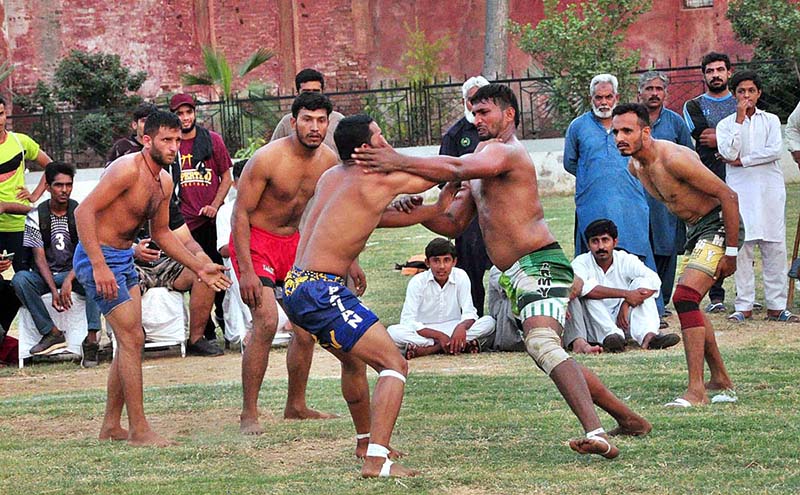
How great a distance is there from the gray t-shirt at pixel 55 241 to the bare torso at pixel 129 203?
3856mm

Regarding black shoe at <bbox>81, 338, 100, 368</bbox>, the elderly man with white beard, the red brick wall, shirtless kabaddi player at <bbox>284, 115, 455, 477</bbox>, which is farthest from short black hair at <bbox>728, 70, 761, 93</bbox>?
the red brick wall

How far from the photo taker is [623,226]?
1115cm

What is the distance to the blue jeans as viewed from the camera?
11.4m

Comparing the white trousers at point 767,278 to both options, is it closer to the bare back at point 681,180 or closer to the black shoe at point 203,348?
the bare back at point 681,180

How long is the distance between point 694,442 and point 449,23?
22.8 meters

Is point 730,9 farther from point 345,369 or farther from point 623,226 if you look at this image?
point 345,369

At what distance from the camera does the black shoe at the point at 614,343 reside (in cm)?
1029

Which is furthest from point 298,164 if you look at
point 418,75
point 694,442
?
point 418,75

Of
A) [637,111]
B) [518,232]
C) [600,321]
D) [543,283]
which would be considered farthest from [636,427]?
[600,321]

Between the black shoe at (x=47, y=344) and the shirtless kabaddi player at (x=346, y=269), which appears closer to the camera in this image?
the shirtless kabaddi player at (x=346, y=269)

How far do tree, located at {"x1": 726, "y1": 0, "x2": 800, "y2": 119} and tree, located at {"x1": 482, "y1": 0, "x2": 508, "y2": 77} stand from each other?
14.5ft

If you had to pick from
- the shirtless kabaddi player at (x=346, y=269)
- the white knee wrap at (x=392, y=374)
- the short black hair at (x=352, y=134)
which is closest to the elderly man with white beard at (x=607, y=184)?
the shirtless kabaddi player at (x=346, y=269)

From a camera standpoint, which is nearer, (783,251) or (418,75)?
(783,251)

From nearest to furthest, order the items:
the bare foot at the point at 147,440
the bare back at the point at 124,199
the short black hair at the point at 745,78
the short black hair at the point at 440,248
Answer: the bare foot at the point at 147,440 → the bare back at the point at 124,199 → the short black hair at the point at 440,248 → the short black hair at the point at 745,78
